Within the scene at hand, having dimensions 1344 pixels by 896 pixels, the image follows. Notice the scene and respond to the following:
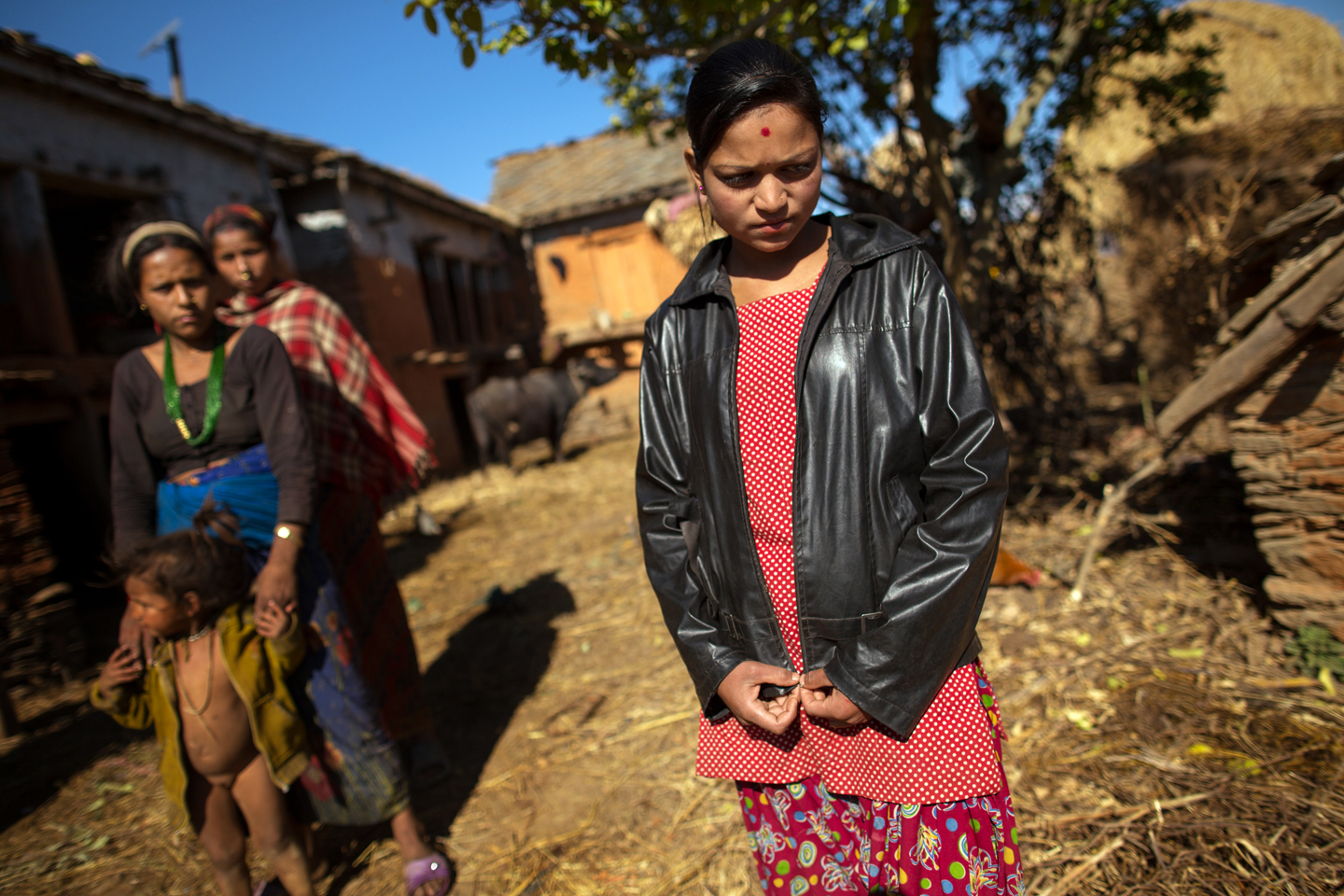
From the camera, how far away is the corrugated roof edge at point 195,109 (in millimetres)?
5395

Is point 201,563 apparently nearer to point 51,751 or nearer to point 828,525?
point 828,525

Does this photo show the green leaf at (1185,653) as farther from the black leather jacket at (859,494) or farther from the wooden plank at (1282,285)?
the black leather jacket at (859,494)

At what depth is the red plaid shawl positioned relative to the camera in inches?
99.4

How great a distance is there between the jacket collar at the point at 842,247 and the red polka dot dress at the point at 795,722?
86 millimetres

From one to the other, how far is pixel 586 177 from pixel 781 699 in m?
15.5

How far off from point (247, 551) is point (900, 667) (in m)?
1.99

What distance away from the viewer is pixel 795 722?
4.40ft

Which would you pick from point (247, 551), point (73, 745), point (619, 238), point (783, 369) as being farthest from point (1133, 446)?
point (619, 238)

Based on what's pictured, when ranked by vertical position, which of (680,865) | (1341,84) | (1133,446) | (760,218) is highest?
(1341,84)

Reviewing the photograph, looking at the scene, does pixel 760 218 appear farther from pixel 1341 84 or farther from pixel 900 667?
pixel 1341 84

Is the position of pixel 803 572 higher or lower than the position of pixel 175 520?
lower

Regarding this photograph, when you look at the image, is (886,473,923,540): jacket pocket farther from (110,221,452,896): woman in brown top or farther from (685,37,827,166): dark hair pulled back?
(110,221,452,896): woman in brown top

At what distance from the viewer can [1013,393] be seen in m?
5.57

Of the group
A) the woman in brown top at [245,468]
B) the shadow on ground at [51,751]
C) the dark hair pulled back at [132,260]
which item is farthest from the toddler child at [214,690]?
the shadow on ground at [51,751]
